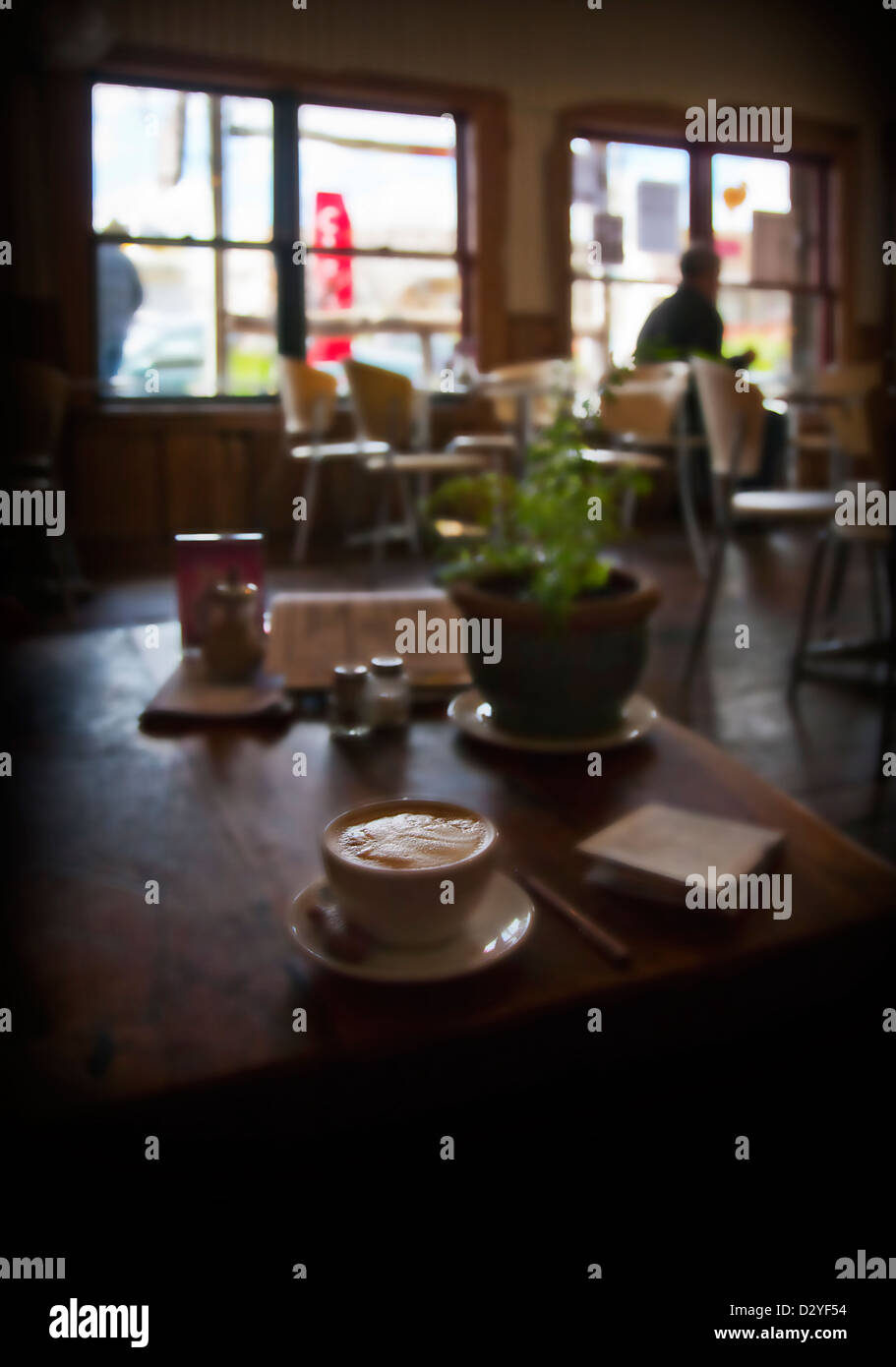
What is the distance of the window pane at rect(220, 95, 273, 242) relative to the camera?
5715 mm

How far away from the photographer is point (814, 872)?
2.86 feet

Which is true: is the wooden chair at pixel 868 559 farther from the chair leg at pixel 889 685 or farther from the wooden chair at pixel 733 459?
the wooden chair at pixel 733 459

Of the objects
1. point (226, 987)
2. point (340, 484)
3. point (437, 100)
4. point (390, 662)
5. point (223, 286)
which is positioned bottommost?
point (226, 987)

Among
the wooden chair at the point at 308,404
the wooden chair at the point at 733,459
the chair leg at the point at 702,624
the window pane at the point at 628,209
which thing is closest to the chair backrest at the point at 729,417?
the wooden chair at the point at 733,459

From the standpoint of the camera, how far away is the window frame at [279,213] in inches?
215

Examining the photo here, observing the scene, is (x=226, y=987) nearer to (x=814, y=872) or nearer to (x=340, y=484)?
(x=814, y=872)

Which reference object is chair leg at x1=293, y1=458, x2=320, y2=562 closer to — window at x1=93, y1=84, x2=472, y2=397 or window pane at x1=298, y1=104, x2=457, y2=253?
window at x1=93, y1=84, x2=472, y2=397

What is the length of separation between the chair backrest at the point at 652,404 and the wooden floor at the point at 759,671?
0.60 metres

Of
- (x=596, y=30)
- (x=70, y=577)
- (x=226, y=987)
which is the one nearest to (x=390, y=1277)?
(x=226, y=987)

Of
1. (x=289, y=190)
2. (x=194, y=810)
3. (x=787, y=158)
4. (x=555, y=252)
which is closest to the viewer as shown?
(x=194, y=810)

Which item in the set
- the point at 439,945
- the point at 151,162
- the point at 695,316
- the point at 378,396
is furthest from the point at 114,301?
the point at 439,945

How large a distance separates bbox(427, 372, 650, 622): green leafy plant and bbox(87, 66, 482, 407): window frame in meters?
4.77

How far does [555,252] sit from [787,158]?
6.82ft

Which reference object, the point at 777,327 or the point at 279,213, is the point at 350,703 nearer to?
the point at 279,213
